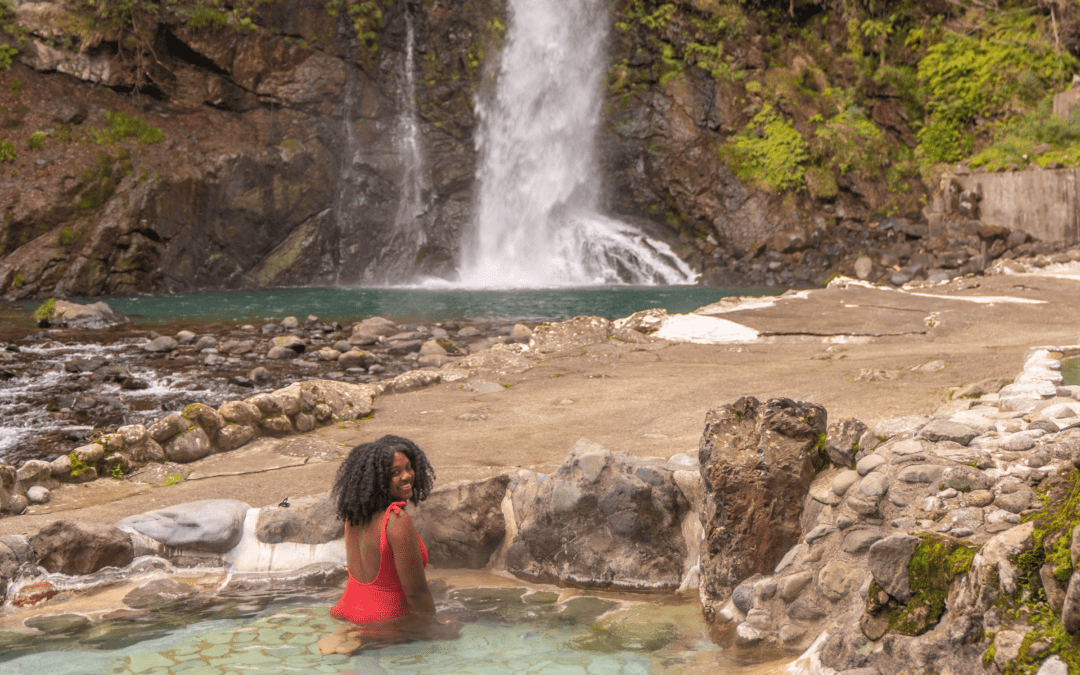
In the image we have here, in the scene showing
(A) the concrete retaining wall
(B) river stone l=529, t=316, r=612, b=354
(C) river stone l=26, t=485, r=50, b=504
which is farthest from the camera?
(A) the concrete retaining wall

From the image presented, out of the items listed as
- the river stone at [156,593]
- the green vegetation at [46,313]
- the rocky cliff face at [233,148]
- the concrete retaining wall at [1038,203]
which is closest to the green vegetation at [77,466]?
the river stone at [156,593]

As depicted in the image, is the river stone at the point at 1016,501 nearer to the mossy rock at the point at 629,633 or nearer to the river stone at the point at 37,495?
the mossy rock at the point at 629,633

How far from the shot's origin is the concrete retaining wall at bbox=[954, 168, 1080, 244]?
55.4 ft

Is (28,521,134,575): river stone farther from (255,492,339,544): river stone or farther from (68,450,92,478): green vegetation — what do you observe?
(68,450,92,478): green vegetation

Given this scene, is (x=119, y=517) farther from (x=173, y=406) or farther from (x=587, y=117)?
(x=587, y=117)

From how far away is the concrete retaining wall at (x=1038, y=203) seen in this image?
1688 cm

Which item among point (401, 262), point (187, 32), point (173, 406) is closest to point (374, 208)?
point (401, 262)

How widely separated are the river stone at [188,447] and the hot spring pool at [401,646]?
6.72ft

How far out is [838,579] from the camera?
312 centimetres

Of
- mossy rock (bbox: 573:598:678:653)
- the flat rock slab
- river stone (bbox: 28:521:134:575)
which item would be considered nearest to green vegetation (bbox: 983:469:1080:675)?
mossy rock (bbox: 573:598:678:653)

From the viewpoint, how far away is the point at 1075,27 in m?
20.0

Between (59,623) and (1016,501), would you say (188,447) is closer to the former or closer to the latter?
(59,623)

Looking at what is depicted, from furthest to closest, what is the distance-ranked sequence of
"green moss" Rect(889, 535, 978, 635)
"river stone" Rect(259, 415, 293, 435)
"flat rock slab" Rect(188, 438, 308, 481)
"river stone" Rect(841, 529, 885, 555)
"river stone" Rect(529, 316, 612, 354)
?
"river stone" Rect(529, 316, 612, 354) < "river stone" Rect(259, 415, 293, 435) < "flat rock slab" Rect(188, 438, 308, 481) < "river stone" Rect(841, 529, 885, 555) < "green moss" Rect(889, 535, 978, 635)

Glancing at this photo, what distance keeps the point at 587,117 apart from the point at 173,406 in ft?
63.8
